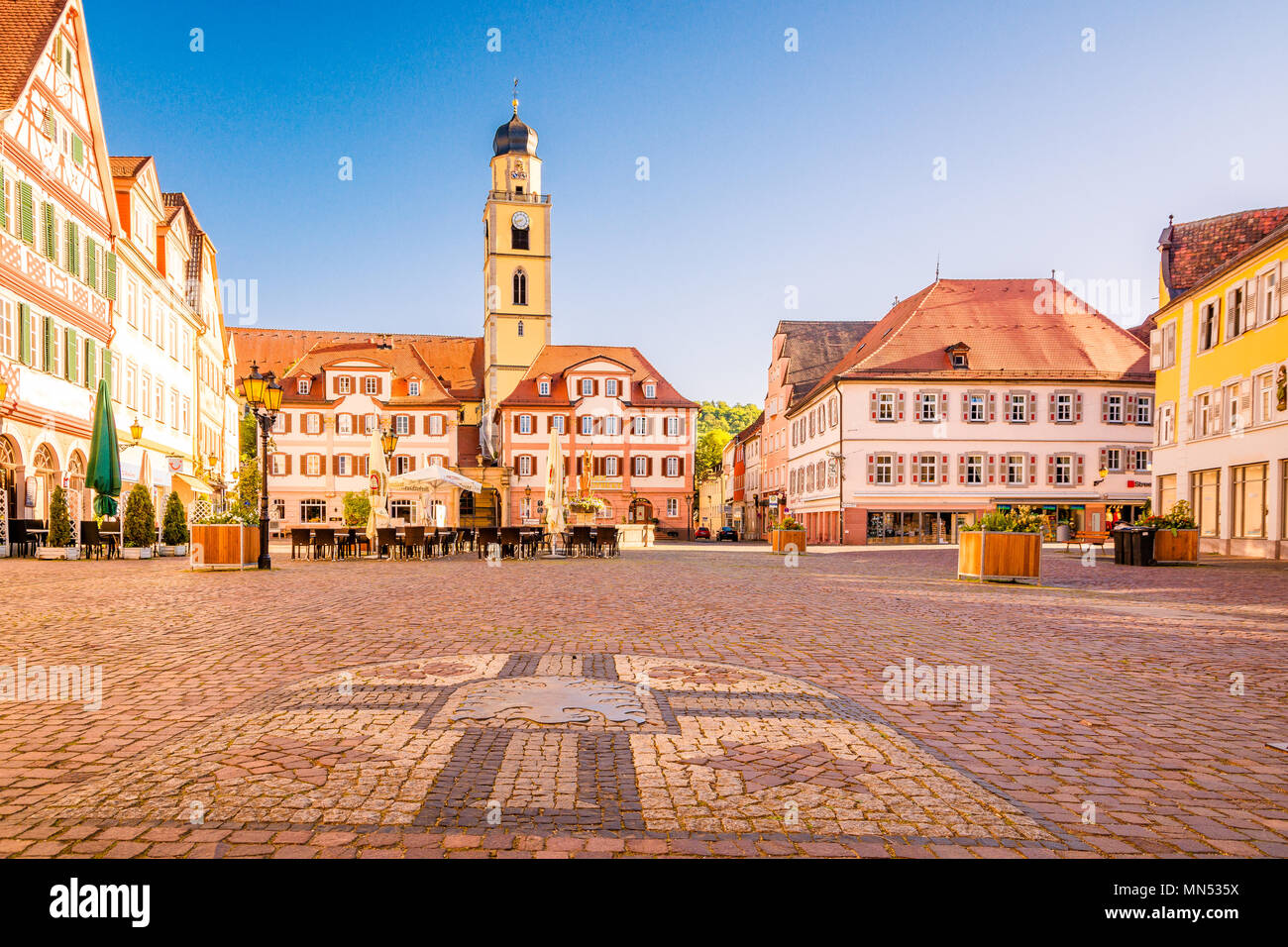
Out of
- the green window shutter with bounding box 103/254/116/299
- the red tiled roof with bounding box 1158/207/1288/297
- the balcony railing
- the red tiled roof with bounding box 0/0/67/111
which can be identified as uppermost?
the balcony railing

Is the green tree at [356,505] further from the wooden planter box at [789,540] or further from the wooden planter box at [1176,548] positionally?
the wooden planter box at [1176,548]

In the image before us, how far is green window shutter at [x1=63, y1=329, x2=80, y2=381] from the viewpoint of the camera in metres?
26.4

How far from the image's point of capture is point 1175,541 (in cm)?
2372

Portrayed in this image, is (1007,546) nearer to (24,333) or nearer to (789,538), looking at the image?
(789,538)

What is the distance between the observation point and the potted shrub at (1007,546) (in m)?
16.7

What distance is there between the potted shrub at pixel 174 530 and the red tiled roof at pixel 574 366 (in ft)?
117

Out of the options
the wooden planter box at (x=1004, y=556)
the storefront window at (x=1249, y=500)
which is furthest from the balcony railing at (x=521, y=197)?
the wooden planter box at (x=1004, y=556)

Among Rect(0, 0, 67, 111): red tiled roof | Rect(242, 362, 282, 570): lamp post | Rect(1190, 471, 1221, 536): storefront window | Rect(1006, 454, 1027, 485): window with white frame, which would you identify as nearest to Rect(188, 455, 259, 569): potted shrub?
Rect(242, 362, 282, 570): lamp post

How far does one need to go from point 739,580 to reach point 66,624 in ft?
35.4

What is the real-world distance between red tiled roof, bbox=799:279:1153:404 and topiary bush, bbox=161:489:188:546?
1243 inches

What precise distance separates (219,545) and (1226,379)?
28.9 metres

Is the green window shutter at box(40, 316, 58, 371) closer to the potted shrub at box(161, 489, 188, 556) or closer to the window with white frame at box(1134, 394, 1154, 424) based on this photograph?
the potted shrub at box(161, 489, 188, 556)
